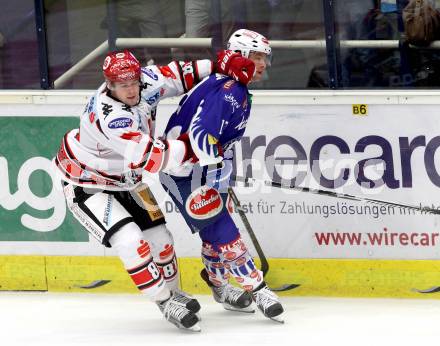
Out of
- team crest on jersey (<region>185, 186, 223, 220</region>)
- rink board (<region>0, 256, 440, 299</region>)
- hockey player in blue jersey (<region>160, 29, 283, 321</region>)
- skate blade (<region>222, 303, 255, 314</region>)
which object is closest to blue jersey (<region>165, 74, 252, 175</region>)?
hockey player in blue jersey (<region>160, 29, 283, 321</region>)

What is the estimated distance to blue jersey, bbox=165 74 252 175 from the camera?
5.14 metres

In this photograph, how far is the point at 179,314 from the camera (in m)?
5.27

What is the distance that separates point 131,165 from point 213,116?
394 mm

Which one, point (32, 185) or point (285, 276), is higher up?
point (32, 185)

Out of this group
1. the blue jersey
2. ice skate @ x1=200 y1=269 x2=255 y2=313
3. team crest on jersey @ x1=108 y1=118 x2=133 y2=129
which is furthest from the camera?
ice skate @ x1=200 y1=269 x2=255 y2=313

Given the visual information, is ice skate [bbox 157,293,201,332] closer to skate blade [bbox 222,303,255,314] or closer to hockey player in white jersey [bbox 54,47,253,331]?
hockey player in white jersey [bbox 54,47,253,331]

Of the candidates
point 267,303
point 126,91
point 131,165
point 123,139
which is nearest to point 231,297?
point 267,303

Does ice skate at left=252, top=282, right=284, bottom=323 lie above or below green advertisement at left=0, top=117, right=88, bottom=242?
below

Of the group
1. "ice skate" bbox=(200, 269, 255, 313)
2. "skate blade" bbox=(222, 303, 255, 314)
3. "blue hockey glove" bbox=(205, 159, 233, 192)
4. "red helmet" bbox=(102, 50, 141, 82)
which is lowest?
"skate blade" bbox=(222, 303, 255, 314)

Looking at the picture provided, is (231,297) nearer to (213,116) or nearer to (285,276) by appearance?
(285,276)

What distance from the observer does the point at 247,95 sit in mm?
5281

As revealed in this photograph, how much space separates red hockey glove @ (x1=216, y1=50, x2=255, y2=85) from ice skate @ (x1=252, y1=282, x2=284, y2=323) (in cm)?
90

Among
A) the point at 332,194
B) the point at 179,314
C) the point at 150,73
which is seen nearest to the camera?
the point at 179,314

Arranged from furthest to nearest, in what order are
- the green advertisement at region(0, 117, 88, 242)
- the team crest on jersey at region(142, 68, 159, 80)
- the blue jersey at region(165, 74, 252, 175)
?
the green advertisement at region(0, 117, 88, 242) → the team crest on jersey at region(142, 68, 159, 80) → the blue jersey at region(165, 74, 252, 175)
